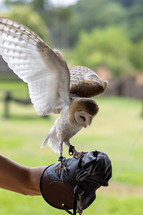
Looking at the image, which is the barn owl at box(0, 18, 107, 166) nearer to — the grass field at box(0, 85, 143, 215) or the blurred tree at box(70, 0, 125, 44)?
the grass field at box(0, 85, 143, 215)

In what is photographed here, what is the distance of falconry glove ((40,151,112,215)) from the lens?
719mm

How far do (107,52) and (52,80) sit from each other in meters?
11.6

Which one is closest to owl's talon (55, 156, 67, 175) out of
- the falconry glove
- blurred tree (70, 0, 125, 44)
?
the falconry glove

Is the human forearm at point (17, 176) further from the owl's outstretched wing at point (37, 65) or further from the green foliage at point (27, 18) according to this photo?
the green foliage at point (27, 18)

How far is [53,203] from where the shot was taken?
0.83 metres

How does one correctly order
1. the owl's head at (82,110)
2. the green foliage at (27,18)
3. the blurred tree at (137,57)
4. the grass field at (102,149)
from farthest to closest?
the blurred tree at (137,57), the green foliage at (27,18), the grass field at (102,149), the owl's head at (82,110)

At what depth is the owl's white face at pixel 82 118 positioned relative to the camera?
71 cm

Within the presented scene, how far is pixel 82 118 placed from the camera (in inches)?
28.3

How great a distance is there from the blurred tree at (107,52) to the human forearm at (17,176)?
10765 mm

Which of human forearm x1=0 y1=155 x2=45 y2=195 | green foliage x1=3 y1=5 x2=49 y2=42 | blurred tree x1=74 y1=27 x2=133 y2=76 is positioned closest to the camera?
human forearm x1=0 y1=155 x2=45 y2=195

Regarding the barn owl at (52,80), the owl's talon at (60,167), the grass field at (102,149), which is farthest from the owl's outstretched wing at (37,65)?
the grass field at (102,149)

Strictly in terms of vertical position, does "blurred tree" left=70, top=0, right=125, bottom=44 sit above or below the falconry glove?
below

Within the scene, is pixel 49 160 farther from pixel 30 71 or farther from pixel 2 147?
pixel 30 71

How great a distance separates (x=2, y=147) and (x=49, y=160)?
997mm
